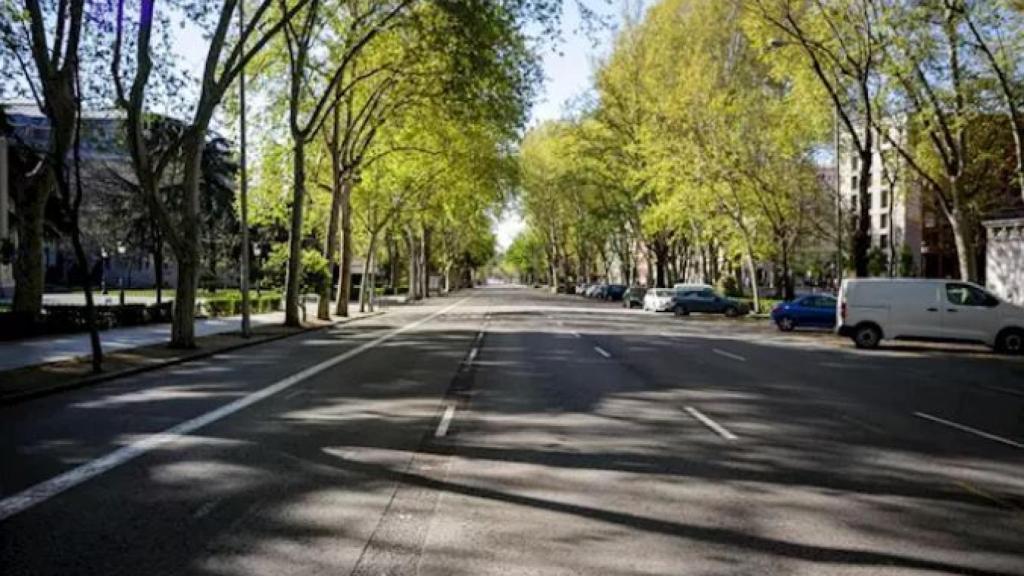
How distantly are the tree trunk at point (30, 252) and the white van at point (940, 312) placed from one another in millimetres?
21849

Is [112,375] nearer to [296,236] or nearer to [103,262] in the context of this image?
[296,236]

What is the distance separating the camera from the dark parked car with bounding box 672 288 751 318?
4712 cm

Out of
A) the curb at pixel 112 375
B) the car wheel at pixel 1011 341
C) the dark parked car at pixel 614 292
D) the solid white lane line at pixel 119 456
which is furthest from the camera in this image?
the dark parked car at pixel 614 292

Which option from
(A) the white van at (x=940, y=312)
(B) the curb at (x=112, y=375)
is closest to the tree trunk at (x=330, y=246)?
(B) the curb at (x=112, y=375)

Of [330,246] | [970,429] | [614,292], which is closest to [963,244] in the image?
[970,429]

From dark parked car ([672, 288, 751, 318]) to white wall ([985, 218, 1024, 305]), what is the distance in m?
14.4

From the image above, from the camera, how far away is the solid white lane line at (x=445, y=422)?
995cm

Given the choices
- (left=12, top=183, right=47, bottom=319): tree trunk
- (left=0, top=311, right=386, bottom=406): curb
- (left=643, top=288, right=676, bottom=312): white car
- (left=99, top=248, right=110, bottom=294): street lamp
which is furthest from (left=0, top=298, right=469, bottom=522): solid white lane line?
(left=99, top=248, right=110, bottom=294): street lamp

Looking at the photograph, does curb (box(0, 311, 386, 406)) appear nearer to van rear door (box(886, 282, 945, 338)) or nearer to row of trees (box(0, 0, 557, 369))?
row of trees (box(0, 0, 557, 369))

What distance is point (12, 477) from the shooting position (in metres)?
7.62

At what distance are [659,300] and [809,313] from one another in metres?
20.5

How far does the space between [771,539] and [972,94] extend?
2574 cm

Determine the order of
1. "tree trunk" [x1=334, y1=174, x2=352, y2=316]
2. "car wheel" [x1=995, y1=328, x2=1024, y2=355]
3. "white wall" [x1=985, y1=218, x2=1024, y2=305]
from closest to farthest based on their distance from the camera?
"car wheel" [x1=995, y1=328, x2=1024, y2=355] < "white wall" [x1=985, y1=218, x2=1024, y2=305] < "tree trunk" [x1=334, y1=174, x2=352, y2=316]

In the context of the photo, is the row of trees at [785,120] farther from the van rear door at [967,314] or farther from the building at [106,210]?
the building at [106,210]
